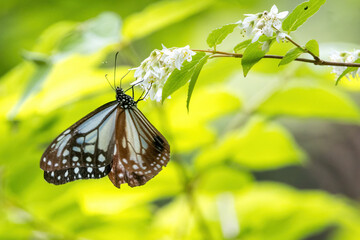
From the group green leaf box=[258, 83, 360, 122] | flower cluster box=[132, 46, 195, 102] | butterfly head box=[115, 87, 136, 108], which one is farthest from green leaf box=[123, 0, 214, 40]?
flower cluster box=[132, 46, 195, 102]

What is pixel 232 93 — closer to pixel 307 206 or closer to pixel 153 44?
pixel 307 206

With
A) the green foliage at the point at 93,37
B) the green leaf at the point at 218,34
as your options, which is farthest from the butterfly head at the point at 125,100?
the green leaf at the point at 218,34

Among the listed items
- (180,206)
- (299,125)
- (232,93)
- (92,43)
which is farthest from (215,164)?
(299,125)

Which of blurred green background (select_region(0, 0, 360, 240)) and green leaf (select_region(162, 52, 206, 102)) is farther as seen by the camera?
blurred green background (select_region(0, 0, 360, 240))

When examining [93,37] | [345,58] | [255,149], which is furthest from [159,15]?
[345,58]

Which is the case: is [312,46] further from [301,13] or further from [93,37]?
[93,37]

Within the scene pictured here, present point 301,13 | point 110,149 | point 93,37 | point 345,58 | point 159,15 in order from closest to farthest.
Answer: point 301,13
point 345,58
point 110,149
point 93,37
point 159,15

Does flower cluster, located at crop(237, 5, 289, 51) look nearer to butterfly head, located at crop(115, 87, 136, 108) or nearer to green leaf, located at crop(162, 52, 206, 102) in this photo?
green leaf, located at crop(162, 52, 206, 102)
